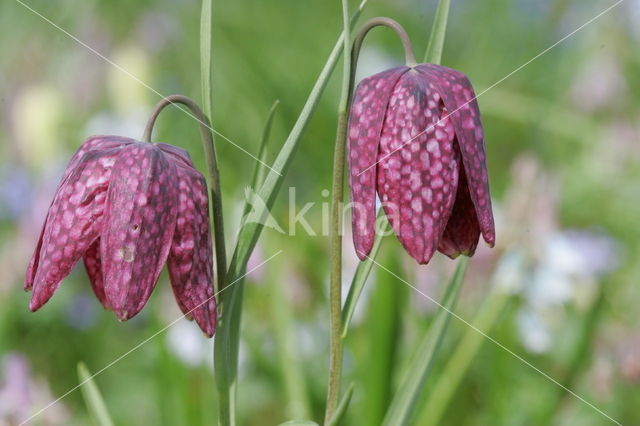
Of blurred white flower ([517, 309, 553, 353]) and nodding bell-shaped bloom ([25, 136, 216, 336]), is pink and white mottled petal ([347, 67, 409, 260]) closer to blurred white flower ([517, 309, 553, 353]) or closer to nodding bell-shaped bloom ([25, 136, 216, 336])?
nodding bell-shaped bloom ([25, 136, 216, 336])

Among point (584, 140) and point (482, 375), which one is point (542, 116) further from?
point (584, 140)

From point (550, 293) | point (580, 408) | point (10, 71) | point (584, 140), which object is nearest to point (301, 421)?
point (580, 408)

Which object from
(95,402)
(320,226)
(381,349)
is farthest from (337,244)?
(320,226)

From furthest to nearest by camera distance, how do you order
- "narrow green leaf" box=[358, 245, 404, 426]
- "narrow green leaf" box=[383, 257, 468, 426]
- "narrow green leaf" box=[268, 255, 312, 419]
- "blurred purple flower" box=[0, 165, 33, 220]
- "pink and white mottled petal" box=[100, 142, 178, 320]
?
1. "blurred purple flower" box=[0, 165, 33, 220]
2. "narrow green leaf" box=[268, 255, 312, 419]
3. "narrow green leaf" box=[358, 245, 404, 426]
4. "narrow green leaf" box=[383, 257, 468, 426]
5. "pink and white mottled petal" box=[100, 142, 178, 320]

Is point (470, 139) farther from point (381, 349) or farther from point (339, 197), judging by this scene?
point (381, 349)

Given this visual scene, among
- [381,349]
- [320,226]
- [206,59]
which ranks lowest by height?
[320,226]

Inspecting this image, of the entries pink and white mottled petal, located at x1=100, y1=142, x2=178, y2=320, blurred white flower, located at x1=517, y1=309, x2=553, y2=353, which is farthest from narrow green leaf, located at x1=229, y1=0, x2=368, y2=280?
blurred white flower, located at x1=517, y1=309, x2=553, y2=353
